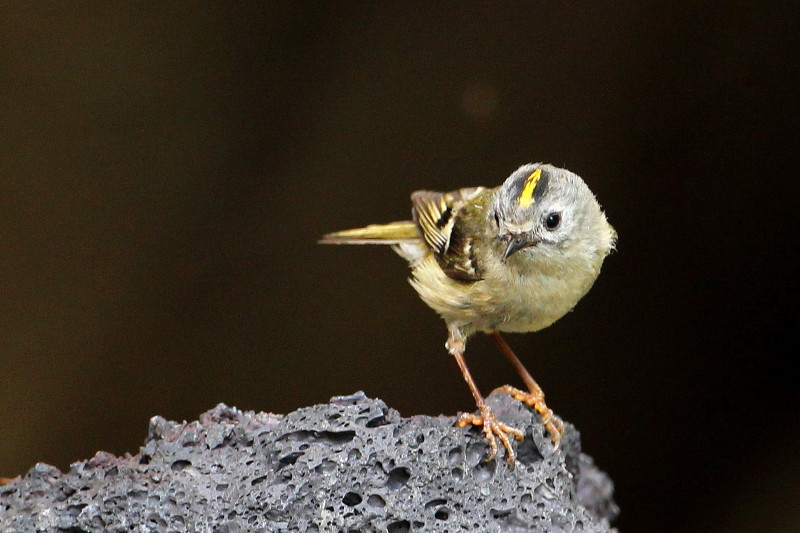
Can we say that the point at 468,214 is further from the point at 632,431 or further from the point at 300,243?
the point at 632,431

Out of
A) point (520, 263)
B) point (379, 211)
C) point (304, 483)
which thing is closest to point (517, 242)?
point (520, 263)

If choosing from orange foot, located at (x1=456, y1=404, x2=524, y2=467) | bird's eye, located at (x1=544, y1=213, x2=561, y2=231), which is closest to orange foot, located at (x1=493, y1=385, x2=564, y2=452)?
orange foot, located at (x1=456, y1=404, x2=524, y2=467)

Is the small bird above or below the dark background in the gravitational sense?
below

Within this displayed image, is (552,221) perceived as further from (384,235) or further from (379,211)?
(379,211)

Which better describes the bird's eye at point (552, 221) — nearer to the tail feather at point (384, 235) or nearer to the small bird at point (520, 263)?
the small bird at point (520, 263)

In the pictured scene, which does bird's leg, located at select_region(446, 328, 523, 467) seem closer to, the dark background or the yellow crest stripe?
the yellow crest stripe

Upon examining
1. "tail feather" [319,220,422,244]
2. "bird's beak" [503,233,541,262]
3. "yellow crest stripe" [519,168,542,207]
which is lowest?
"bird's beak" [503,233,541,262]

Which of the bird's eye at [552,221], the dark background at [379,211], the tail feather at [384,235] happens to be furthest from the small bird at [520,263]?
the dark background at [379,211]
